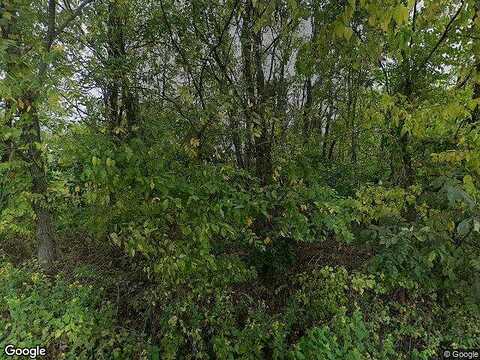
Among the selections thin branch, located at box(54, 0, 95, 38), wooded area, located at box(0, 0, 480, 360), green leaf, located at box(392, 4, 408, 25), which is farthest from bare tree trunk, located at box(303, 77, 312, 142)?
green leaf, located at box(392, 4, 408, 25)

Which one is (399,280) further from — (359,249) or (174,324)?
(174,324)

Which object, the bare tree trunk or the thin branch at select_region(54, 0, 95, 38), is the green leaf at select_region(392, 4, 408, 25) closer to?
the bare tree trunk

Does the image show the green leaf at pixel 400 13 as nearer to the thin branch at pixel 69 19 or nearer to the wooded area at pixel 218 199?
the wooded area at pixel 218 199

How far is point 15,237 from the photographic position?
4355 millimetres

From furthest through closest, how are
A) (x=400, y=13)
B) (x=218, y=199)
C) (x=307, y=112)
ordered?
1. (x=307, y=112)
2. (x=218, y=199)
3. (x=400, y=13)

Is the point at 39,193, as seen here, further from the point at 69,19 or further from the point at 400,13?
the point at 400,13

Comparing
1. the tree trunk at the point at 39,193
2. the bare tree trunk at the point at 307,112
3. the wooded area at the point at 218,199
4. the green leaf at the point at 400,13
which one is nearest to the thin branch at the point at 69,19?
the wooded area at the point at 218,199

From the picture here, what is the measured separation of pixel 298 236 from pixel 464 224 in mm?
1225

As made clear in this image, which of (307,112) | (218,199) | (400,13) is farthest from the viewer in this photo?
(307,112)

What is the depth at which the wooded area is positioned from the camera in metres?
A: 2.56

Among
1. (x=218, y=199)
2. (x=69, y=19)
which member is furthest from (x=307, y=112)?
(x=69, y=19)

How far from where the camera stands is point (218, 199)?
2.63 m

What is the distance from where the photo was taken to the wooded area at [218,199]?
2.56 m

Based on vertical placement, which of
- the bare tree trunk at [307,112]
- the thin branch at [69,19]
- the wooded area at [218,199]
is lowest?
the wooded area at [218,199]
